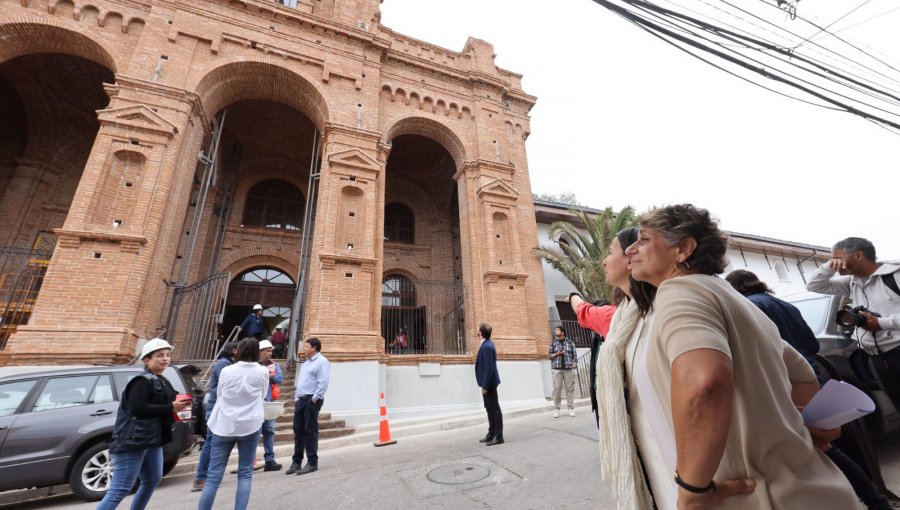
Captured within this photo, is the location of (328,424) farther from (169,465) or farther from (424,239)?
(424,239)

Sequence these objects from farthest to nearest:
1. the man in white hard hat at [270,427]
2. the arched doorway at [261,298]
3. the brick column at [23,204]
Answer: the arched doorway at [261,298] < the brick column at [23,204] < the man in white hard hat at [270,427]

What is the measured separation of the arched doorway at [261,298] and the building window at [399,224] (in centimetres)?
470

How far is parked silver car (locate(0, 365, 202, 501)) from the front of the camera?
4.23 meters

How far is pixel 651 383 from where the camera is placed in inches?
48.7

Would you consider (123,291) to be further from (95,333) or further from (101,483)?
(101,483)

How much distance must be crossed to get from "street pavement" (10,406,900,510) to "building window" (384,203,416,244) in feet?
37.5

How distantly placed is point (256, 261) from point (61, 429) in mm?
10085

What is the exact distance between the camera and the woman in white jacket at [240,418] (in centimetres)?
316

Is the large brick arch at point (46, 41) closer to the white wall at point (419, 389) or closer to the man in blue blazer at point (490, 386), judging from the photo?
the white wall at point (419, 389)

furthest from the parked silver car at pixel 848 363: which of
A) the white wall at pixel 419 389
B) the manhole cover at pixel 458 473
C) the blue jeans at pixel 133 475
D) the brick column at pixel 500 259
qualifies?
the brick column at pixel 500 259

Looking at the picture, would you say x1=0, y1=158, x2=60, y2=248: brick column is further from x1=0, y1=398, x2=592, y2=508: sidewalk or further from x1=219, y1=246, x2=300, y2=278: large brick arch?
x1=0, y1=398, x2=592, y2=508: sidewalk

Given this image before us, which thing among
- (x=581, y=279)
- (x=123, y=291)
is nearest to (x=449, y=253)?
(x=581, y=279)

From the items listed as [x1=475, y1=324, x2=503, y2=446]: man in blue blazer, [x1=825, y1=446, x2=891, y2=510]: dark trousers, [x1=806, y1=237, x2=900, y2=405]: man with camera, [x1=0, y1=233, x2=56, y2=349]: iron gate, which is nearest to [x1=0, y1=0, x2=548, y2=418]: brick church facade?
[x1=0, y1=233, x2=56, y2=349]: iron gate

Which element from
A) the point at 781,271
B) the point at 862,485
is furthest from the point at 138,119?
the point at 781,271
